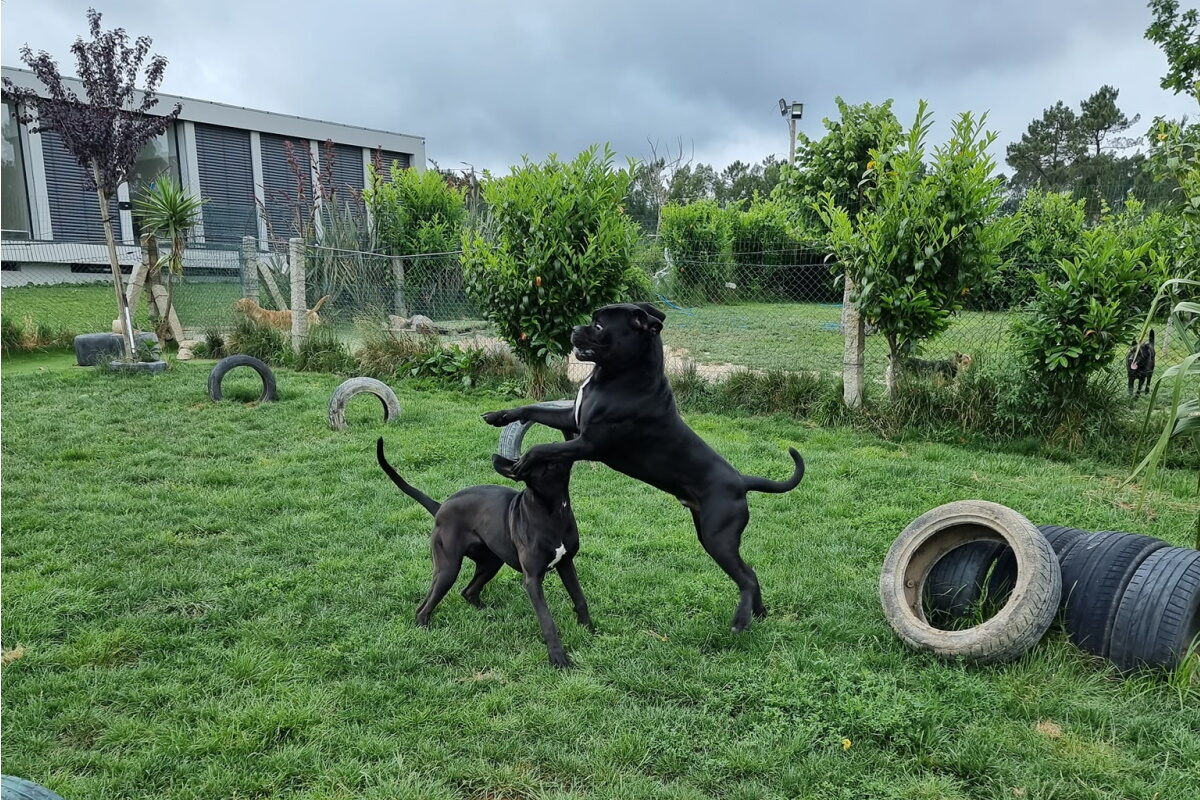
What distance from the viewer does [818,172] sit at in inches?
383

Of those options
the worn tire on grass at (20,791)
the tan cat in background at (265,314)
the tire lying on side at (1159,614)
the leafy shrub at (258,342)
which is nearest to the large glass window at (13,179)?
the tan cat in background at (265,314)

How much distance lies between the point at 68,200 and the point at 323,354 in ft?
53.1

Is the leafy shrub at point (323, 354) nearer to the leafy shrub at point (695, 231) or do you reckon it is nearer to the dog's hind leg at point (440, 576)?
the dog's hind leg at point (440, 576)

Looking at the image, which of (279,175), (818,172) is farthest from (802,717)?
(279,175)

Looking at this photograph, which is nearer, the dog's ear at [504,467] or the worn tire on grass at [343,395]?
the dog's ear at [504,467]

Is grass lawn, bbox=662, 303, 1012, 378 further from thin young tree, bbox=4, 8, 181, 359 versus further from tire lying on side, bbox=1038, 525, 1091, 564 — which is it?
thin young tree, bbox=4, 8, 181, 359

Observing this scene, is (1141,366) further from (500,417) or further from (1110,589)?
(500,417)

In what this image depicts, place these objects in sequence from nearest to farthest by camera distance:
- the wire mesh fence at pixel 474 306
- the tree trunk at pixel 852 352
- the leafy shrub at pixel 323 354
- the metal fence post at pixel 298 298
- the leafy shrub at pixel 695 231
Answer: the tree trunk at pixel 852 352 < the wire mesh fence at pixel 474 306 < the leafy shrub at pixel 323 354 < the metal fence post at pixel 298 298 < the leafy shrub at pixel 695 231

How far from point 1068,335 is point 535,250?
547 cm

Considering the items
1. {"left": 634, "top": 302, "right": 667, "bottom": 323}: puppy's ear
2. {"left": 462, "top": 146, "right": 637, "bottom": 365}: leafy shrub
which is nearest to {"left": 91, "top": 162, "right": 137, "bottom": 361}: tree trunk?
{"left": 462, "top": 146, "right": 637, "bottom": 365}: leafy shrub

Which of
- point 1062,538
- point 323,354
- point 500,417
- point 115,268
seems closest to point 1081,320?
point 1062,538

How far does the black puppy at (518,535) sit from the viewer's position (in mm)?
3164

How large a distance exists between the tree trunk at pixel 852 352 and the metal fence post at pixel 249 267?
10.1 m

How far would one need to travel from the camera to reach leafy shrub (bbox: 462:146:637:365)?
8.45 meters
